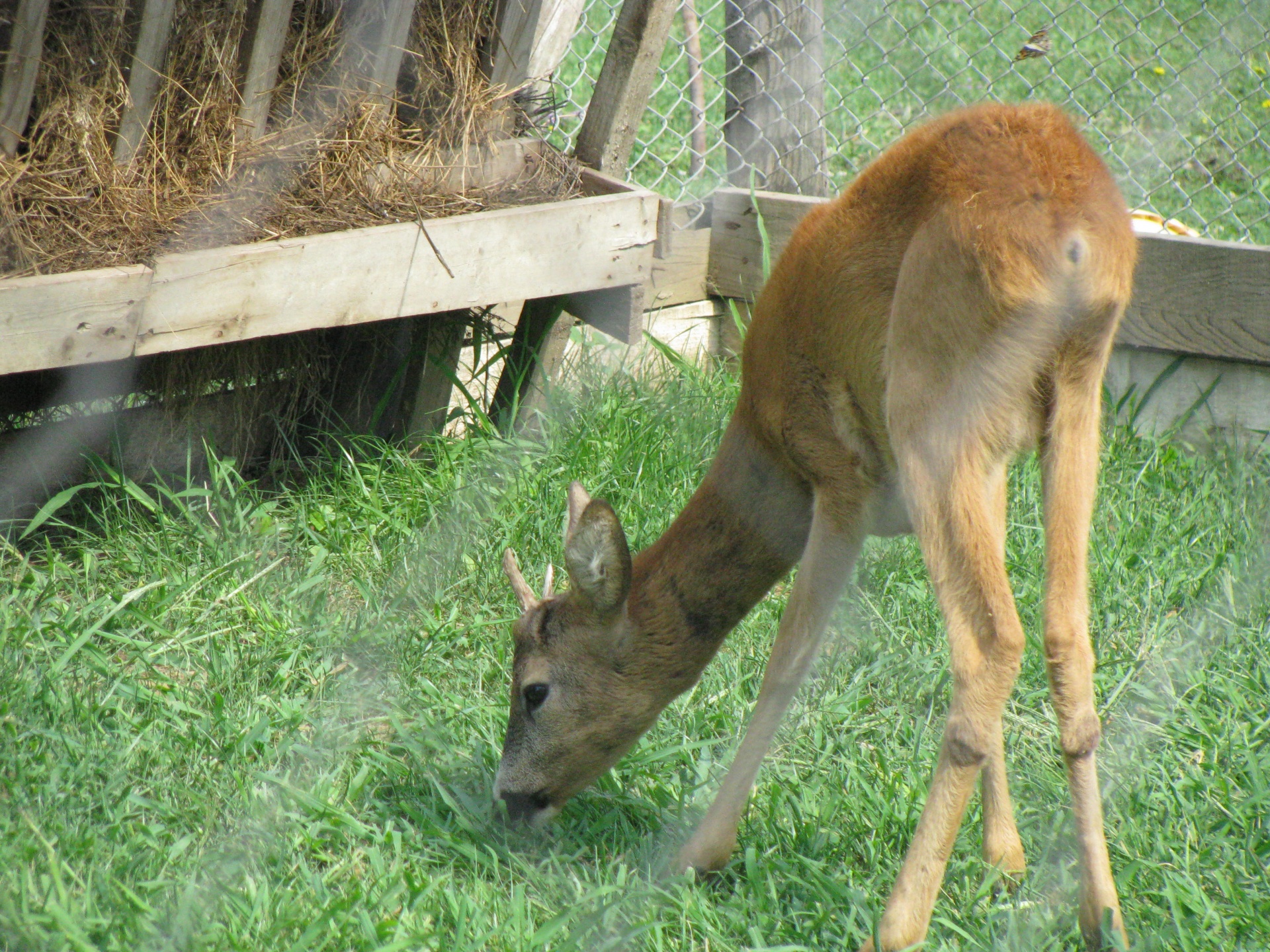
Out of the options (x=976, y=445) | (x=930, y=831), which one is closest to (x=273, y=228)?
(x=976, y=445)

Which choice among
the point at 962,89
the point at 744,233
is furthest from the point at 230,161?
the point at 962,89

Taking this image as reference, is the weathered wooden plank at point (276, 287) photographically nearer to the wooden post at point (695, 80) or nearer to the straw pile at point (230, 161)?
the straw pile at point (230, 161)

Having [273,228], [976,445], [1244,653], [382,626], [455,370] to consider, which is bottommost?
[382,626]

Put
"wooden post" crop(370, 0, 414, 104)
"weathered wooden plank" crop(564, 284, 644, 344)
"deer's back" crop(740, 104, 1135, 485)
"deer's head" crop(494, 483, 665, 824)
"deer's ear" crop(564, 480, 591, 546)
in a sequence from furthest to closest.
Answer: "weathered wooden plank" crop(564, 284, 644, 344)
"wooden post" crop(370, 0, 414, 104)
"deer's ear" crop(564, 480, 591, 546)
"deer's head" crop(494, 483, 665, 824)
"deer's back" crop(740, 104, 1135, 485)

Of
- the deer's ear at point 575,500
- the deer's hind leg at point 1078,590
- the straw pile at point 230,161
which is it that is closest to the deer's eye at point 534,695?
the deer's ear at point 575,500

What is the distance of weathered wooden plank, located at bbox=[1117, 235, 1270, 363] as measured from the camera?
427 cm

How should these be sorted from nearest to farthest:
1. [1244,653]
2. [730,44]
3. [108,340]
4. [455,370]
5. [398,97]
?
1. [108,340]
2. [1244,653]
3. [398,97]
4. [455,370]
5. [730,44]

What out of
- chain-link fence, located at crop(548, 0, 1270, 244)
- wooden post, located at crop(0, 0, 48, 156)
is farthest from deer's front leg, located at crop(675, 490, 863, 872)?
wooden post, located at crop(0, 0, 48, 156)

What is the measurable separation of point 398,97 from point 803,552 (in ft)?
6.31

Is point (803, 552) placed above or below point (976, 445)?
below

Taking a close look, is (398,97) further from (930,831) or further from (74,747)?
(930,831)

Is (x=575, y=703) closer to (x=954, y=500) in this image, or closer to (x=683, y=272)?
(x=954, y=500)

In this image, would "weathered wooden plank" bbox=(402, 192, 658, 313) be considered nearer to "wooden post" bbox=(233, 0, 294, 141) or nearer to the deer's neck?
"wooden post" bbox=(233, 0, 294, 141)

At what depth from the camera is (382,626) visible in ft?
10.9
